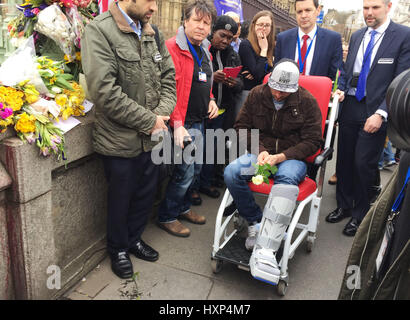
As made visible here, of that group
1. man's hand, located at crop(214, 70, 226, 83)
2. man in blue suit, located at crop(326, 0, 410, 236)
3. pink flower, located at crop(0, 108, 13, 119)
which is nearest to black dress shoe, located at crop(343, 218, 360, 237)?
man in blue suit, located at crop(326, 0, 410, 236)

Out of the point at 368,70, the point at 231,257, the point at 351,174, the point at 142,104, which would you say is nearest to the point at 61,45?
the point at 142,104

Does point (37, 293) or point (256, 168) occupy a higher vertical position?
point (256, 168)

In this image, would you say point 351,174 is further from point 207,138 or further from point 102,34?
point 102,34

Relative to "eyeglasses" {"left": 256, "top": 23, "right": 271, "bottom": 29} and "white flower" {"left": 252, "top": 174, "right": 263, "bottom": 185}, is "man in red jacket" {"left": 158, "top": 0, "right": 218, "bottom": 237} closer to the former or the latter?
"white flower" {"left": 252, "top": 174, "right": 263, "bottom": 185}

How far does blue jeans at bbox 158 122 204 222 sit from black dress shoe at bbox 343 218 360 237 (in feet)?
5.55

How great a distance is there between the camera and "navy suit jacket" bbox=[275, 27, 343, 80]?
377 cm

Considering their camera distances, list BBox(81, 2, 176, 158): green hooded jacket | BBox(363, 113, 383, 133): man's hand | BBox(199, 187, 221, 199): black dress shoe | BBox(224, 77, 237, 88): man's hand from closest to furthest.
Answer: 1. BBox(81, 2, 176, 158): green hooded jacket
2. BBox(363, 113, 383, 133): man's hand
3. BBox(224, 77, 237, 88): man's hand
4. BBox(199, 187, 221, 199): black dress shoe

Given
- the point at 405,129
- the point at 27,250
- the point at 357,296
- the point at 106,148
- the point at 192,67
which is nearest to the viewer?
the point at 405,129

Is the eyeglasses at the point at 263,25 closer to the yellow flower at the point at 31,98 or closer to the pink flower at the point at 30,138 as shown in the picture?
the yellow flower at the point at 31,98

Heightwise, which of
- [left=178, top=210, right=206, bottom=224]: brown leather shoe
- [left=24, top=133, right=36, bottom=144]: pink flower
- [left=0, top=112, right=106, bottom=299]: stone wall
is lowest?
[left=178, top=210, right=206, bottom=224]: brown leather shoe

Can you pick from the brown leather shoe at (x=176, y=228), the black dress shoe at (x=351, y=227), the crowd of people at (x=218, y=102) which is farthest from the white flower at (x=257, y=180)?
the black dress shoe at (x=351, y=227)

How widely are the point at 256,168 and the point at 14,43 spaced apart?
2046mm

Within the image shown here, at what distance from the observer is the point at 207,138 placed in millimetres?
4008

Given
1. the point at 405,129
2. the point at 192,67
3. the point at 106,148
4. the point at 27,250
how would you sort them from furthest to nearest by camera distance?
the point at 192,67, the point at 106,148, the point at 27,250, the point at 405,129
